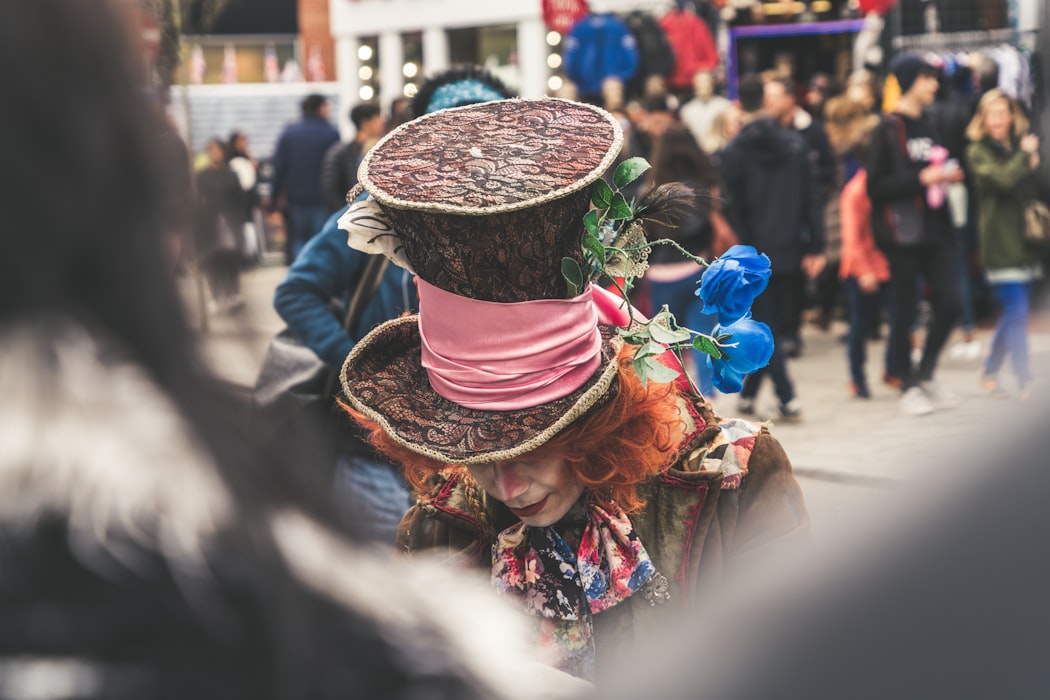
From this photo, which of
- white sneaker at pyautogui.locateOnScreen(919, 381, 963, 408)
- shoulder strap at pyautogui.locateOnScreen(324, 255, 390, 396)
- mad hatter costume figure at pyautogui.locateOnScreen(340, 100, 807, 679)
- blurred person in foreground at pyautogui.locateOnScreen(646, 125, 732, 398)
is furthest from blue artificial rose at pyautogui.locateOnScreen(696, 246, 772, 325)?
white sneaker at pyautogui.locateOnScreen(919, 381, 963, 408)

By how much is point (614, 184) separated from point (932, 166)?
5581 millimetres

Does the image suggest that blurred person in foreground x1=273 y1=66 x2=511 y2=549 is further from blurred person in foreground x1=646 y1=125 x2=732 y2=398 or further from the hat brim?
blurred person in foreground x1=646 y1=125 x2=732 y2=398

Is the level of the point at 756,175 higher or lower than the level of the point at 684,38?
lower

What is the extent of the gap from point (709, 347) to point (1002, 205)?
6030 millimetres

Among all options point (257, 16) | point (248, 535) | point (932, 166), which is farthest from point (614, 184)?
point (257, 16)

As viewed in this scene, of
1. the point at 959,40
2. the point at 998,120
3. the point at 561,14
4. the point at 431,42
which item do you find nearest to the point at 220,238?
the point at 998,120

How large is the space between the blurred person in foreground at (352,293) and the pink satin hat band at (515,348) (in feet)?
4.59

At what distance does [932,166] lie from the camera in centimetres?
711

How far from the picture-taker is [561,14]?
13102 millimetres

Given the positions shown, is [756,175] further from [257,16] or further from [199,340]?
[257,16]

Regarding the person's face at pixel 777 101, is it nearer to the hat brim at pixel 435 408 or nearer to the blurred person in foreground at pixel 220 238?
the hat brim at pixel 435 408

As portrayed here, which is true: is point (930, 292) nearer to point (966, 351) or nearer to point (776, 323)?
point (776, 323)

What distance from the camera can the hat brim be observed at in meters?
1.86

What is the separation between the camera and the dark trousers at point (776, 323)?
7.15m
